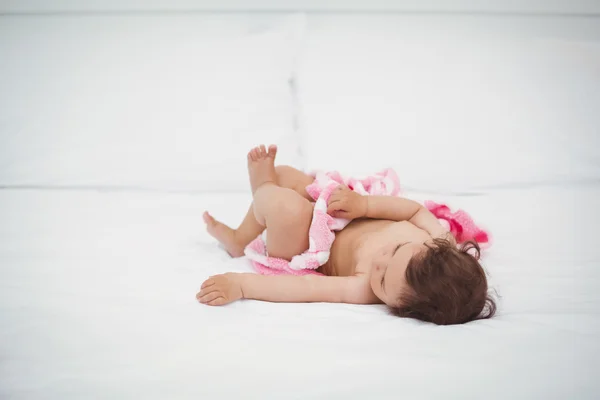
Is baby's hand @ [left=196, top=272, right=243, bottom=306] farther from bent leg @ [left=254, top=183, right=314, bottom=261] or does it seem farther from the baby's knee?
the baby's knee

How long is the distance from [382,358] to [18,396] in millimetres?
520

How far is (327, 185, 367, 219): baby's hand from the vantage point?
1.22 meters

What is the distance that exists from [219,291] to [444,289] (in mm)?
408

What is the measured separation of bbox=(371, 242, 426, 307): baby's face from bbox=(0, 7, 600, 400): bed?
0.23 ft

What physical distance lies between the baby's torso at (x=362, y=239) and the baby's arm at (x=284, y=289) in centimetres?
7

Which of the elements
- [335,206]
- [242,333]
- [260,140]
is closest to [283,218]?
[335,206]

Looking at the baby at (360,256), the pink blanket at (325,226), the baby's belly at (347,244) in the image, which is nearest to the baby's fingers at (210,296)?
the baby at (360,256)

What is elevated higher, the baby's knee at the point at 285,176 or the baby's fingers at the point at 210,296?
the baby's knee at the point at 285,176

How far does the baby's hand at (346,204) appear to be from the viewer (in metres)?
1.22

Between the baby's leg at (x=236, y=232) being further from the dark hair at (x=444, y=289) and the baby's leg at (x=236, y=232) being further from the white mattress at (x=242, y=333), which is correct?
the dark hair at (x=444, y=289)

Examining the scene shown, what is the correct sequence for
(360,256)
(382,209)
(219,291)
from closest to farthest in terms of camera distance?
1. (219,291)
2. (360,256)
3. (382,209)

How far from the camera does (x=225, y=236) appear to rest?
132 cm

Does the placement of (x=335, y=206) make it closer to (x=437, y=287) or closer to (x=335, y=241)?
(x=335, y=241)

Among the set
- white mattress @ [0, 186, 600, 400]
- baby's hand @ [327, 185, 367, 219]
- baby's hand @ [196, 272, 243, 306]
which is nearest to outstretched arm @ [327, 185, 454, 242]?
baby's hand @ [327, 185, 367, 219]
